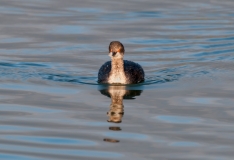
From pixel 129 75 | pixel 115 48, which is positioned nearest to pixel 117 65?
pixel 129 75

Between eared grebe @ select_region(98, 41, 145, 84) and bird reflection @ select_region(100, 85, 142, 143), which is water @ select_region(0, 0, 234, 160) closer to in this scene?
bird reflection @ select_region(100, 85, 142, 143)

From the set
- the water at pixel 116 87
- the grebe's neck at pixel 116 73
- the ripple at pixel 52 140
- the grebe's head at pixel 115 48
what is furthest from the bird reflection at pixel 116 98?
the grebe's head at pixel 115 48

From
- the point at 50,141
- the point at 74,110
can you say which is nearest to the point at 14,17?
the point at 74,110

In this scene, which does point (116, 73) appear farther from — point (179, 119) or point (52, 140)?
point (52, 140)

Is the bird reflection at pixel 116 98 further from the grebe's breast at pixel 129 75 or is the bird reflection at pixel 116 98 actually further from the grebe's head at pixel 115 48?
the grebe's head at pixel 115 48

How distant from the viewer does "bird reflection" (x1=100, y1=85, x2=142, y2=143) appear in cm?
1441

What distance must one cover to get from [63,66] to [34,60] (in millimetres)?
1006

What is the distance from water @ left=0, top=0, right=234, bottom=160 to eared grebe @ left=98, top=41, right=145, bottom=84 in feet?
0.81

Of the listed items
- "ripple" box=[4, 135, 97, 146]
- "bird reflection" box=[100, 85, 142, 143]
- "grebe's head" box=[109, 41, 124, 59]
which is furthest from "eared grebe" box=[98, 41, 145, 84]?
"ripple" box=[4, 135, 97, 146]

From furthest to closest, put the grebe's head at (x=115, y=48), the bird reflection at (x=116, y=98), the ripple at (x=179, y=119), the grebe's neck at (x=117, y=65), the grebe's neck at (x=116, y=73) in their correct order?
1. the grebe's neck at (x=117, y=65)
2. the grebe's neck at (x=116, y=73)
3. the grebe's head at (x=115, y=48)
4. the bird reflection at (x=116, y=98)
5. the ripple at (x=179, y=119)

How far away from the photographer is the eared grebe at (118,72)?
17.9 m

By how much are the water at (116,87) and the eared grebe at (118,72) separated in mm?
246

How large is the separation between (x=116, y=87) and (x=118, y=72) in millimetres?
400

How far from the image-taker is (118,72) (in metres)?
18.0
